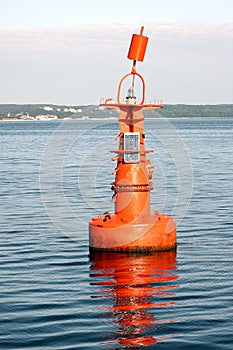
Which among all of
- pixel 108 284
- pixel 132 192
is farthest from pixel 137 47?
pixel 108 284

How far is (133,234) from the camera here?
1984 cm

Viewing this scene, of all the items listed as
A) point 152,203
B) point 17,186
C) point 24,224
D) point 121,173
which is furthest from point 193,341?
point 17,186

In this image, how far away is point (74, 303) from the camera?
16.1m

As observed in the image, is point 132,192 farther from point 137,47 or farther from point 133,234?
point 137,47

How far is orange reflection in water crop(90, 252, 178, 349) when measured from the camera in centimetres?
1421

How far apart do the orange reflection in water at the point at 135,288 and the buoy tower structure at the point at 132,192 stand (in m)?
A: 0.35

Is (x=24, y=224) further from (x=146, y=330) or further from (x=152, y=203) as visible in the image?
(x=146, y=330)

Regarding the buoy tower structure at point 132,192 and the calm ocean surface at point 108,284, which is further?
the buoy tower structure at point 132,192

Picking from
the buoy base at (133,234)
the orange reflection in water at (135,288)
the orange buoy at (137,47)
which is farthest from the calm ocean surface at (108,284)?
the orange buoy at (137,47)

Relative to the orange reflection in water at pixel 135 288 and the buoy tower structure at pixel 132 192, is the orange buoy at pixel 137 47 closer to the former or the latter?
the buoy tower structure at pixel 132 192

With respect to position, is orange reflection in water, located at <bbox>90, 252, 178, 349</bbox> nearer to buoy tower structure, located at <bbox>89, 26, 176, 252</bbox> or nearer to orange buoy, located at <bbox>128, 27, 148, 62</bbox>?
buoy tower structure, located at <bbox>89, 26, 176, 252</bbox>

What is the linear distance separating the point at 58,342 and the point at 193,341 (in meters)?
2.44

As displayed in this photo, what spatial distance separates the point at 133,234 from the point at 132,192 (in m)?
1.37

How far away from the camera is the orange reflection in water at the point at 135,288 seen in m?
14.2
